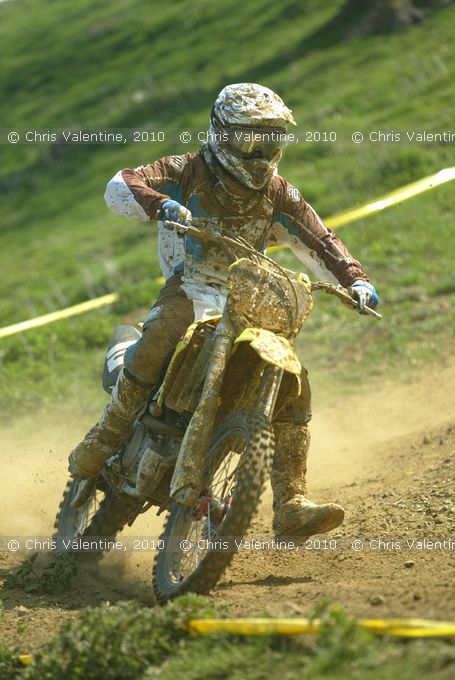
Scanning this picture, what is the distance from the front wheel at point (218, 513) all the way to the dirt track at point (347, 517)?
0.76ft

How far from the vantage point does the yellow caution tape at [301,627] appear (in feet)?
14.0

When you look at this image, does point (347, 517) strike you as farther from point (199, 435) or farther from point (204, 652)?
point (204, 652)

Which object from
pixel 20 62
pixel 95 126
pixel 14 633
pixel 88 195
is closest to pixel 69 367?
pixel 14 633

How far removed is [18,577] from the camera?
6.69 m

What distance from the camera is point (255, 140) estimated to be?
6.48 metres

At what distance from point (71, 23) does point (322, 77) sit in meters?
15.8

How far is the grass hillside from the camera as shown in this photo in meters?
13.8

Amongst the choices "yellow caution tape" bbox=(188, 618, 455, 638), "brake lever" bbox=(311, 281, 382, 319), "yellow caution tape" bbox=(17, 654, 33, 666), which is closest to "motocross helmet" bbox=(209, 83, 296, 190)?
"brake lever" bbox=(311, 281, 382, 319)

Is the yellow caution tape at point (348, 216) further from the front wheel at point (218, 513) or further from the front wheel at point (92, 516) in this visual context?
the front wheel at point (218, 513)

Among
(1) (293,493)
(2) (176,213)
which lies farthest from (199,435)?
(2) (176,213)

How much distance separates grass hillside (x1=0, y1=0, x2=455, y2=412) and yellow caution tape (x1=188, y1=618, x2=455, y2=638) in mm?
7822

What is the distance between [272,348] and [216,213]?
132cm

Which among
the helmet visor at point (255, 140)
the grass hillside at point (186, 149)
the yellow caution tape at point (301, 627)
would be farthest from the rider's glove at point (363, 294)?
A: the grass hillside at point (186, 149)

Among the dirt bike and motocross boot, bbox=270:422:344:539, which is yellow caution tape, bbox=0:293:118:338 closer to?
the dirt bike
